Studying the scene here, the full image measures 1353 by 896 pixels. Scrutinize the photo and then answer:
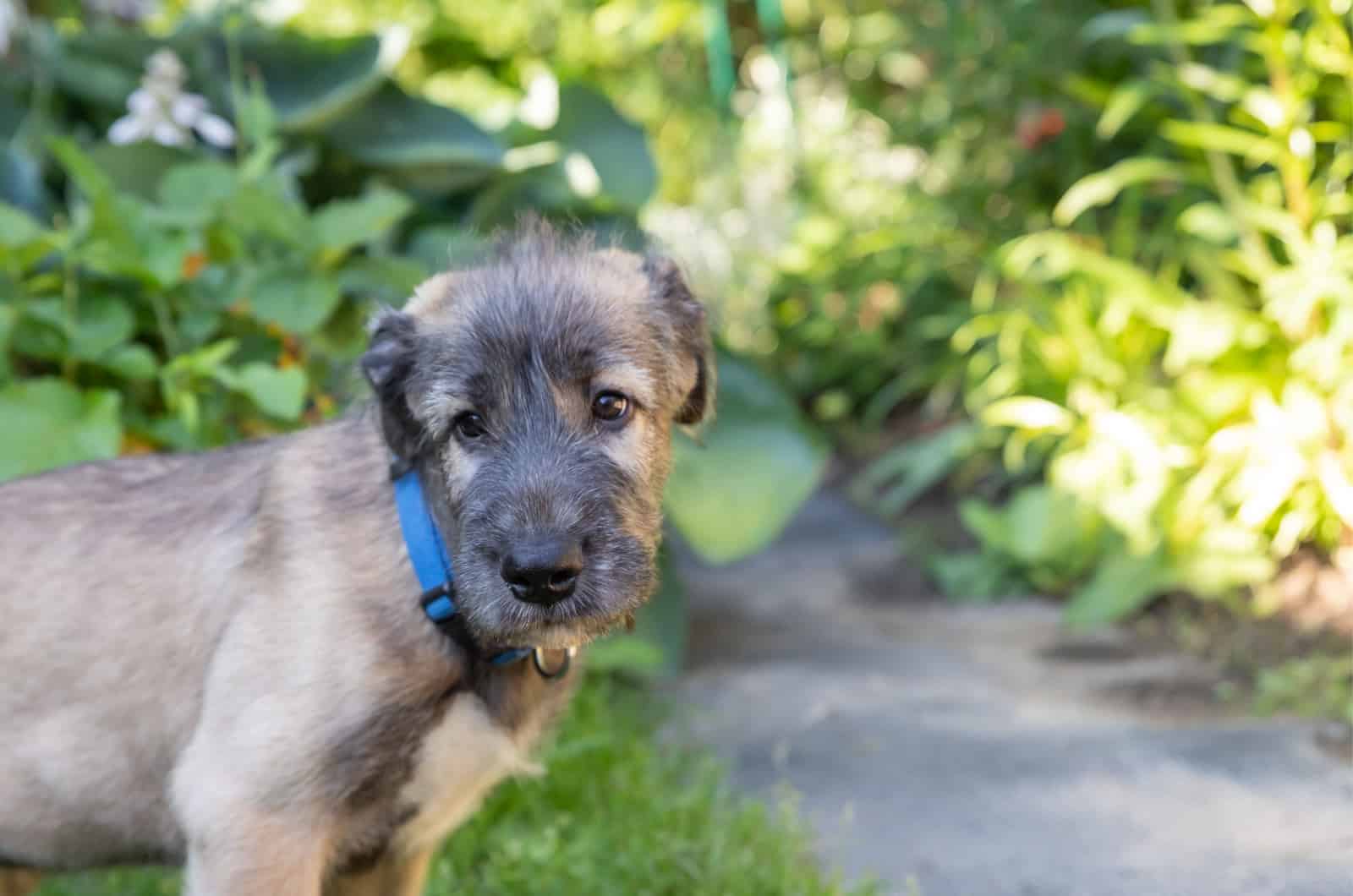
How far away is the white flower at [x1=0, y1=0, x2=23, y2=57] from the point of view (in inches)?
177

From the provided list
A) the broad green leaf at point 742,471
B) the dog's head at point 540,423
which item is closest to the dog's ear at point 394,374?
the dog's head at point 540,423

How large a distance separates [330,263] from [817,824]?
2119 millimetres

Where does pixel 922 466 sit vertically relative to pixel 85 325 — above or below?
below

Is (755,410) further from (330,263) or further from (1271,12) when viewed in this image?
(1271,12)

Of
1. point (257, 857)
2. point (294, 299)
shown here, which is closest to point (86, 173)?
point (294, 299)

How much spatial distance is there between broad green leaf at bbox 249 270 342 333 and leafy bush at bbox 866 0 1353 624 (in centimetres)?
283

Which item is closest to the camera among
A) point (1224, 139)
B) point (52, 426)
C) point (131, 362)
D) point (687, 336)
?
point (687, 336)

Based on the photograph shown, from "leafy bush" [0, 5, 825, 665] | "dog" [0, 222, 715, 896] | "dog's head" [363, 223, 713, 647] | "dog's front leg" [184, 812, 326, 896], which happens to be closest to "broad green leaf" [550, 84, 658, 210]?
"leafy bush" [0, 5, 825, 665]

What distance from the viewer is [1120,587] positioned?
203 inches

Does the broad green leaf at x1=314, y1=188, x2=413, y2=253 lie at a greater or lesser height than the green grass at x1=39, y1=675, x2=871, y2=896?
greater

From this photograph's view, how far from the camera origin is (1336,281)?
474 centimetres

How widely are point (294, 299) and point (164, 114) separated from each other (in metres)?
1.08

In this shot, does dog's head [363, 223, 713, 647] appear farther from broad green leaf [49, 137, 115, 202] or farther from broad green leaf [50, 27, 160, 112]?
broad green leaf [50, 27, 160, 112]

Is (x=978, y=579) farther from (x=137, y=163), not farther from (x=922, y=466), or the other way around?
(x=137, y=163)
